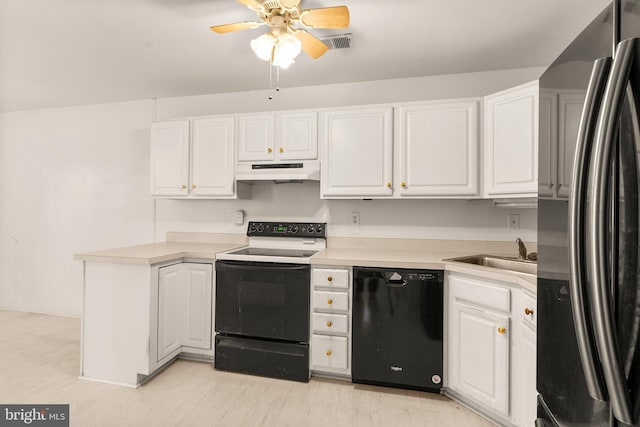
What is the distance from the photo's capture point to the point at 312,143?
2631 mm

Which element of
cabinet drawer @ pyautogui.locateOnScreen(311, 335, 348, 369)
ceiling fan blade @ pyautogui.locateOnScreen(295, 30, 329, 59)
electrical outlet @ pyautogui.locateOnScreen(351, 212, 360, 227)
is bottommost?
cabinet drawer @ pyautogui.locateOnScreen(311, 335, 348, 369)

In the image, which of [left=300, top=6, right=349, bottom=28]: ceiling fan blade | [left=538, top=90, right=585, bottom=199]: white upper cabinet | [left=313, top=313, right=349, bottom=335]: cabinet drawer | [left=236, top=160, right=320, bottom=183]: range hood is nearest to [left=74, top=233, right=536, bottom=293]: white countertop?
[left=313, top=313, right=349, bottom=335]: cabinet drawer

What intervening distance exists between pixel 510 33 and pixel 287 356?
8.68 ft

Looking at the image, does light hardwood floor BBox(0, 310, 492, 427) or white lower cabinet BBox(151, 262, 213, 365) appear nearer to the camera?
light hardwood floor BBox(0, 310, 492, 427)

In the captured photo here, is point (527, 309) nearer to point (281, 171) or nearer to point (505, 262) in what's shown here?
point (505, 262)

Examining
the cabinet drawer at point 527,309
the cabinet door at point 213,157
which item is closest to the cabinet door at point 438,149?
the cabinet drawer at point 527,309

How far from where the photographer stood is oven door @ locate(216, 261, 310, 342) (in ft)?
7.59

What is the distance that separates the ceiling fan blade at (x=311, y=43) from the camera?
5.96 ft

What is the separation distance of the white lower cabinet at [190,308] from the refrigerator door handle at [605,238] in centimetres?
240

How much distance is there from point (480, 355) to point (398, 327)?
0.49 m

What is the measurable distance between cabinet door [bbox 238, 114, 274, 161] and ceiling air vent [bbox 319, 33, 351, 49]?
29.8 inches

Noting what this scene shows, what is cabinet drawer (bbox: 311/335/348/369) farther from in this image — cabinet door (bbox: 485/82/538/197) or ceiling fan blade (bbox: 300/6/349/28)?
ceiling fan blade (bbox: 300/6/349/28)

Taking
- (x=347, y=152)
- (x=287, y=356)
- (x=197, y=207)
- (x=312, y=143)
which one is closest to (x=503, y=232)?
(x=347, y=152)

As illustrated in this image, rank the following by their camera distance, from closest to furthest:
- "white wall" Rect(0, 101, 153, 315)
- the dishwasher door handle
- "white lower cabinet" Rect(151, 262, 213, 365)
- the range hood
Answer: the dishwasher door handle < "white lower cabinet" Rect(151, 262, 213, 365) < the range hood < "white wall" Rect(0, 101, 153, 315)
